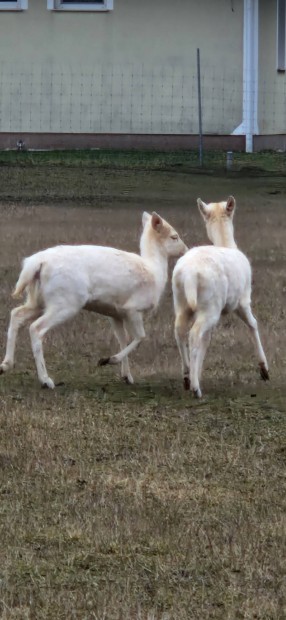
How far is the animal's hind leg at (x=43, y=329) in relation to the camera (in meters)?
8.73

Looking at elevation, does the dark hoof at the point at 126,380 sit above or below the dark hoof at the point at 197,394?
below

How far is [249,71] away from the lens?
2553 cm

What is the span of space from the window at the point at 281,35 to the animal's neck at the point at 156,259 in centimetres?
1763

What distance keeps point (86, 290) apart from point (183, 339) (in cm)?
72

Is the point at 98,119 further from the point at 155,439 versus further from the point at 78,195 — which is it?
the point at 155,439

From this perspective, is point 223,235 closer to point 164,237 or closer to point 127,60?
point 164,237

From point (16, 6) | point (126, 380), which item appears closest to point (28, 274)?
point (126, 380)

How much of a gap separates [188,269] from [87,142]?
17.9 m

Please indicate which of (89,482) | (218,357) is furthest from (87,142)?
(89,482)

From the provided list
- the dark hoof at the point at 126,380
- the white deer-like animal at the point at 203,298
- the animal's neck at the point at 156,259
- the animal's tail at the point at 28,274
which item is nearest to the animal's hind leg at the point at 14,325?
the animal's tail at the point at 28,274

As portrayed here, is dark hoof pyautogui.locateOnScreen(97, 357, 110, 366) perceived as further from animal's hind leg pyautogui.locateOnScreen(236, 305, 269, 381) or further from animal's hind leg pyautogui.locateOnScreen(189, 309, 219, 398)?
animal's hind leg pyautogui.locateOnScreen(236, 305, 269, 381)

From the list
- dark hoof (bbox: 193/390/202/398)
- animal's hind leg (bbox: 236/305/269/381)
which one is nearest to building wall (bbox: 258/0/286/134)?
animal's hind leg (bbox: 236/305/269/381)

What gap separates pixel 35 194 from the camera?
773 inches

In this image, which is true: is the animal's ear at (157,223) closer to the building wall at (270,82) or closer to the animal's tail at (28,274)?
the animal's tail at (28,274)
